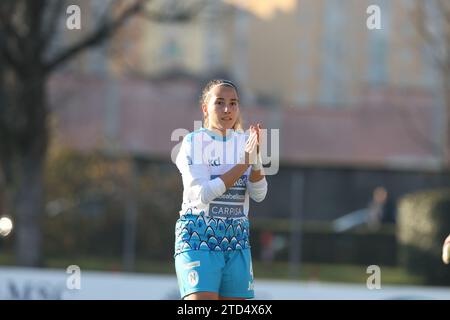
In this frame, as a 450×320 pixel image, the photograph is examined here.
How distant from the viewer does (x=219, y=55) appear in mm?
44531

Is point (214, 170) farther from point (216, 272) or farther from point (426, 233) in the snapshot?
point (426, 233)

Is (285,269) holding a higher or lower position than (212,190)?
lower

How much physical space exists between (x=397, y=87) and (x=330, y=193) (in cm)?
1573

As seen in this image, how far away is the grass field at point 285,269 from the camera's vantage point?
16.0 m

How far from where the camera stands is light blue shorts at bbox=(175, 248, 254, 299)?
4676mm

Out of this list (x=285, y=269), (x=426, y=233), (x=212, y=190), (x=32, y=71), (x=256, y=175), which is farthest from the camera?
(x=285, y=269)

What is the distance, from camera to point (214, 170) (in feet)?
15.6

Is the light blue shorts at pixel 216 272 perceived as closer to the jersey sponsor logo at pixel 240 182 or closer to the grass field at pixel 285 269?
the jersey sponsor logo at pixel 240 182

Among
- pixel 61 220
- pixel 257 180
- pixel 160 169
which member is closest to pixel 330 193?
pixel 160 169

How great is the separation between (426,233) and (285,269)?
9.51 feet

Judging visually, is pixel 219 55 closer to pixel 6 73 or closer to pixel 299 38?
pixel 299 38

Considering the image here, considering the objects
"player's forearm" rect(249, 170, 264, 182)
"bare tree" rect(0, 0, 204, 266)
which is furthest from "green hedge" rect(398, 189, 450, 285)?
"player's forearm" rect(249, 170, 264, 182)

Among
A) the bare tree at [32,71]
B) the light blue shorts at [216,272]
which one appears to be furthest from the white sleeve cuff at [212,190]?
the bare tree at [32,71]

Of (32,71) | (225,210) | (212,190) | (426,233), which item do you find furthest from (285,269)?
(212,190)
